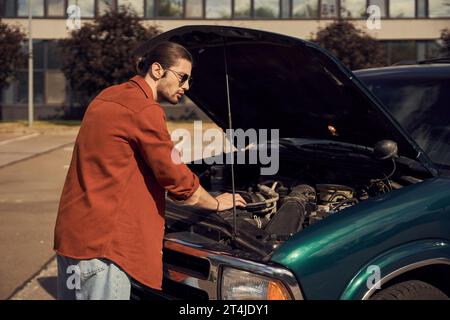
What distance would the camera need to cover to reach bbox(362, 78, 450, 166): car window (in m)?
3.29

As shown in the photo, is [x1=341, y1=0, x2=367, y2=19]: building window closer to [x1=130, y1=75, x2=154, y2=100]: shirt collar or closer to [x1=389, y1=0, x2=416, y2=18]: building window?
[x1=389, y1=0, x2=416, y2=18]: building window

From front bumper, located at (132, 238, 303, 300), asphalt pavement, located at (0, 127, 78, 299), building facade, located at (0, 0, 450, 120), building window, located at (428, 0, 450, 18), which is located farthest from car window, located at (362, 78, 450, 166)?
building window, located at (428, 0, 450, 18)

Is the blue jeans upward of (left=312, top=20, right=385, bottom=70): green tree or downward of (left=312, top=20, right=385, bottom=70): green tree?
downward

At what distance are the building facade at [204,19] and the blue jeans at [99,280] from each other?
2604 centimetres

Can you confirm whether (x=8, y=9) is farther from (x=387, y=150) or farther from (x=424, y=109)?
(x=387, y=150)

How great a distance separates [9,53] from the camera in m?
22.8

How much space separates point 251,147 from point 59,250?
86.2 inches

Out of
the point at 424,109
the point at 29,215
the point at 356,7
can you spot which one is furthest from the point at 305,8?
the point at 424,109

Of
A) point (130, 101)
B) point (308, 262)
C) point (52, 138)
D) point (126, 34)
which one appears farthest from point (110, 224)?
point (126, 34)

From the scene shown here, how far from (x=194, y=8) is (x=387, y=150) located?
2688 cm

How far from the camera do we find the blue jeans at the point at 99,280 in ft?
7.84

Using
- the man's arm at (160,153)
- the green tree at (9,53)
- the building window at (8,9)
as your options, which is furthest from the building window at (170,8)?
the man's arm at (160,153)

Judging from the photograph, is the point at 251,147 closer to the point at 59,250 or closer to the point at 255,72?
the point at 255,72

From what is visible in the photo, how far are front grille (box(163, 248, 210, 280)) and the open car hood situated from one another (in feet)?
3.78
